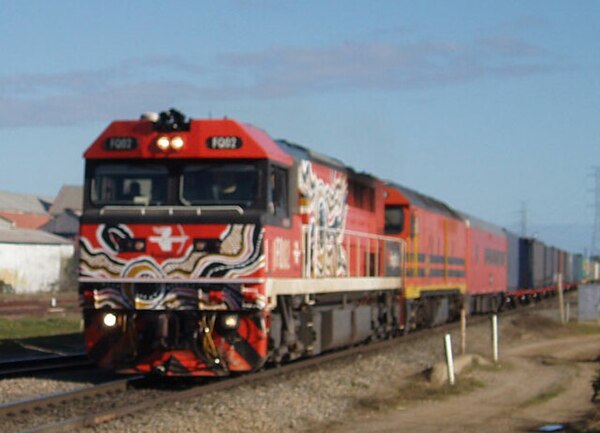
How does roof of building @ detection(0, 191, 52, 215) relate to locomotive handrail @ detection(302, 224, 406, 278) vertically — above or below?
above

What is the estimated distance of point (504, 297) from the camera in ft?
153

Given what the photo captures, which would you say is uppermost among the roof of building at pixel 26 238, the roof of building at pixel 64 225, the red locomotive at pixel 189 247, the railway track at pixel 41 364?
the roof of building at pixel 64 225

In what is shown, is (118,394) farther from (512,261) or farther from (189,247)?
(512,261)

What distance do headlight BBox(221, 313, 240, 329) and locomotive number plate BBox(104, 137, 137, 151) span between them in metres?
2.77

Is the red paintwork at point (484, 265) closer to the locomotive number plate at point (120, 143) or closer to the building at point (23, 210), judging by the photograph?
the locomotive number plate at point (120, 143)

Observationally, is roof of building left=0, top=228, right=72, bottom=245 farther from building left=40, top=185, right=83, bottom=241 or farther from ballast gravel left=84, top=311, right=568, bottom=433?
ballast gravel left=84, top=311, right=568, bottom=433

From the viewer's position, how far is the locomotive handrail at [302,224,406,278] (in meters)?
17.5

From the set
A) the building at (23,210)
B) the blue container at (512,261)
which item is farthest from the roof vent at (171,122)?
the building at (23,210)

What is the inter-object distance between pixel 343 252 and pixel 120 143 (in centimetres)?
581

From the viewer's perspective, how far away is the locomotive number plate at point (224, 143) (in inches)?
598

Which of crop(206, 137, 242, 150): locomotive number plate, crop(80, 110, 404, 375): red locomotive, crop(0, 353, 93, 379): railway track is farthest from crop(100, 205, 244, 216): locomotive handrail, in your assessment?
crop(0, 353, 93, 379): railway track

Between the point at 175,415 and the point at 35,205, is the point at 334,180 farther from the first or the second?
the point at 35,205

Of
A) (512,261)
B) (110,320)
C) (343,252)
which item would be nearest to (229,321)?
(110,320)

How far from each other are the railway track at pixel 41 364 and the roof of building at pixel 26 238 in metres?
52.3
